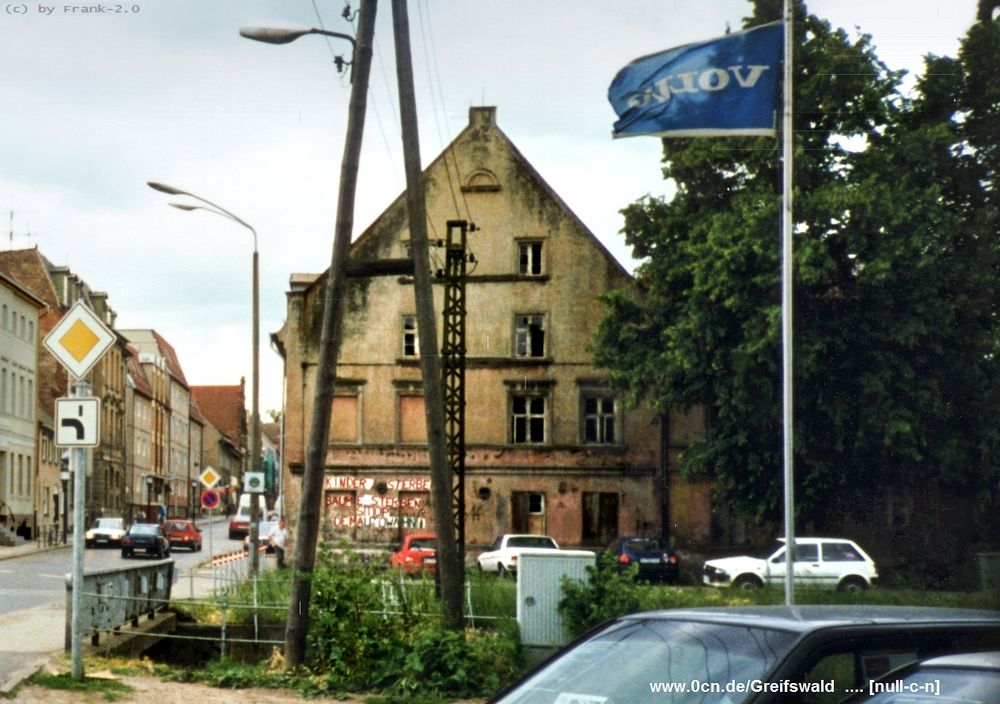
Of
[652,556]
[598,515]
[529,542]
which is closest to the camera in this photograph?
[652,556]

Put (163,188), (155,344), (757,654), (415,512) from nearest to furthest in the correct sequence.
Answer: (757,654) < (163,188) < (415,512) < (155,344)

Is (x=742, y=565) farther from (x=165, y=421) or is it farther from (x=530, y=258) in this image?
(x=165, y=421)

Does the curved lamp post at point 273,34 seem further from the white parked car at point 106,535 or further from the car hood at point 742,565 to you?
the white parked car at point 106,535

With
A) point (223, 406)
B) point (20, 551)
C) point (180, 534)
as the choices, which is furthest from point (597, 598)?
point (223, 406)

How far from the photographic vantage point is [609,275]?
176ft

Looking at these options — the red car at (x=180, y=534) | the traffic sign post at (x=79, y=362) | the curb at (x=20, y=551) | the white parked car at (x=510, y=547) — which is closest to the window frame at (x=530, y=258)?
the white parked car at (x=510, y=547)

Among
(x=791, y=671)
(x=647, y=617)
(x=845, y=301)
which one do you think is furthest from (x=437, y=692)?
(x=845, y=301)

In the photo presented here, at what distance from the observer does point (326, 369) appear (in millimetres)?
16594

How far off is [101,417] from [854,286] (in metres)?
45.8

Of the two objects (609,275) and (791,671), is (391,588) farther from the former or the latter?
(609,275)

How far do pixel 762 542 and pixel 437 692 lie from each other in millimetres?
37026

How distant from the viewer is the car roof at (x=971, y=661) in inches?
177

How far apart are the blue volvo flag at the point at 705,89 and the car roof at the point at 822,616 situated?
9.02 meters

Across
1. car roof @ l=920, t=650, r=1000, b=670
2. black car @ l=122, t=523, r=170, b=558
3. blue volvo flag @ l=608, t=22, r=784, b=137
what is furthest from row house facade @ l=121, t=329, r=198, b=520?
car roof @ l=920, t=650, r=1000, b=670
